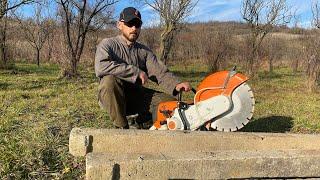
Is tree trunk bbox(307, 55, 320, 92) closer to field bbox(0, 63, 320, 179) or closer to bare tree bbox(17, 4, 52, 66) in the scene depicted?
field bbox(0, 63, 320, 179)

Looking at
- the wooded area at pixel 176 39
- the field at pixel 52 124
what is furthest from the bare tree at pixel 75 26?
the field at pixel 52 124

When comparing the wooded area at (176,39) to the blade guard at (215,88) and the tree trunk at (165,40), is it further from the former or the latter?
the blade guard at (215,88)

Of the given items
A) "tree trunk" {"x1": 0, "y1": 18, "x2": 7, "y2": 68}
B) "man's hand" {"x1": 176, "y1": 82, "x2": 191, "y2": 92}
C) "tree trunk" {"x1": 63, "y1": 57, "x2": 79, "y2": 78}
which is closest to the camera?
"man's hand" {"x1": 176, "y1": 82, "x2": 191, "y2": 92}

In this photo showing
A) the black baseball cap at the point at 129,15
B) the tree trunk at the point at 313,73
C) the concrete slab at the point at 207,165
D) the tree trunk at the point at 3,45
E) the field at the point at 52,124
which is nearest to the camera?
the concrete slab at the point at 207,165

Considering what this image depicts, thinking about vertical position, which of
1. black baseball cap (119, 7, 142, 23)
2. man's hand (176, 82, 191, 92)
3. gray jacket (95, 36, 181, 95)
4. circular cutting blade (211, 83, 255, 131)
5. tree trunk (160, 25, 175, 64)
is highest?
tree trunk (160, 25, 175, 64)

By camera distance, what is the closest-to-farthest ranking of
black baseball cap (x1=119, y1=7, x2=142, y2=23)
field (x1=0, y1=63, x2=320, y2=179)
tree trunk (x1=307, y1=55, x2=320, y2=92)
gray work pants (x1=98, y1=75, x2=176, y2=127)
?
field (x1=0, y1=63, x2=320, y2=179), gray work pants (x1=98, y1=75, x2=176, y2=127), black baseball cap (x1=119, y1=7, x2=142, y2=23), tree trunk (x1=307, y1=55, x2=320, y2=92)

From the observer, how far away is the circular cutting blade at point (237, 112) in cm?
366

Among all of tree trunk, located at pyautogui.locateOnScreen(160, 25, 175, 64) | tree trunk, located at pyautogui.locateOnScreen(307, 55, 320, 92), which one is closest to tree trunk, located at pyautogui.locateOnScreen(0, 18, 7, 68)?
tree trunk, located at pyautogui.locateOnScreen(160, 25, 175, 64)

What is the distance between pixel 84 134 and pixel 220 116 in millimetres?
1148

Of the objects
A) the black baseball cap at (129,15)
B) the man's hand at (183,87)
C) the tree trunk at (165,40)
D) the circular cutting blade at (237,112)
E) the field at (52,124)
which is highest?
the tree trunk at (165,40)

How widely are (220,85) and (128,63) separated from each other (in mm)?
952

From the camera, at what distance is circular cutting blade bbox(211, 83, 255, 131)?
12.0 ft

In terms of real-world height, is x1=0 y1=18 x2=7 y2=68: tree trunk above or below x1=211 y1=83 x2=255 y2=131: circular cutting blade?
above

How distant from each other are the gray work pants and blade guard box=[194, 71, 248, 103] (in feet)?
1.61
